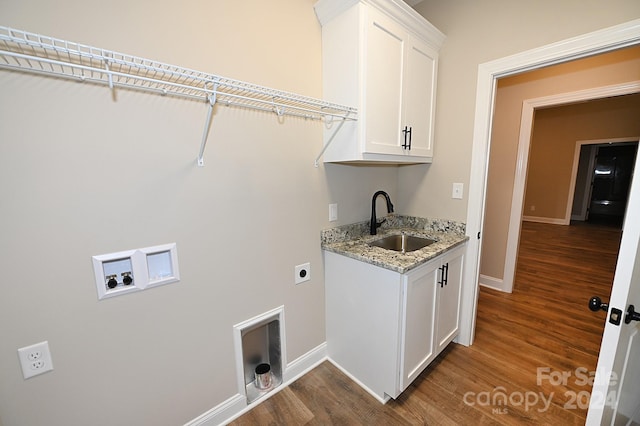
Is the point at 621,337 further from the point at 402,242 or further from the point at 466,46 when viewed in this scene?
the point at 466,46

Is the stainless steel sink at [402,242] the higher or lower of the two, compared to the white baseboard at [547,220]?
higher

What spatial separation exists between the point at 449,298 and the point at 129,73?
7.40 ft

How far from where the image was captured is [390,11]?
1.50 metres

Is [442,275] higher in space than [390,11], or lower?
lower

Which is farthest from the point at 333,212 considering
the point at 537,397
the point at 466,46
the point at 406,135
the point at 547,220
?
the point at 547,220

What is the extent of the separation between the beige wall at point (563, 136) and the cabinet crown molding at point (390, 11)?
20.0 feet

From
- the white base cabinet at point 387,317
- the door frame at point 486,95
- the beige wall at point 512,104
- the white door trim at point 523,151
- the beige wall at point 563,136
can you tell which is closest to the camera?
the door frame at point 486,95

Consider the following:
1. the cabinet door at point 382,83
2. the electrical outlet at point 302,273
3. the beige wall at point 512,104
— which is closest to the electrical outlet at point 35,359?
the electrical outlet at point 302,273

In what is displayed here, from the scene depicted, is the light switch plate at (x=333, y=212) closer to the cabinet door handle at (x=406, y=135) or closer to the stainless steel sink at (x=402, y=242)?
the stainless steel sink at (x=402, y=242)

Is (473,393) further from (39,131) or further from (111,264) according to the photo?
(39,131)

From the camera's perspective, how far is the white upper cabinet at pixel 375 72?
1.44m

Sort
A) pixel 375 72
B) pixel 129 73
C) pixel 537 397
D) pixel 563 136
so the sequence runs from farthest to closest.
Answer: pixel 563 136 < pixel 537 397 < pixel 375 72 < pixel 129 73

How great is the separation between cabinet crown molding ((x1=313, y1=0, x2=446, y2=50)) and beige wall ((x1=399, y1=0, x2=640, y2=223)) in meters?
0.31

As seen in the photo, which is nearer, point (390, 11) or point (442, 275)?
point (390, 11)
